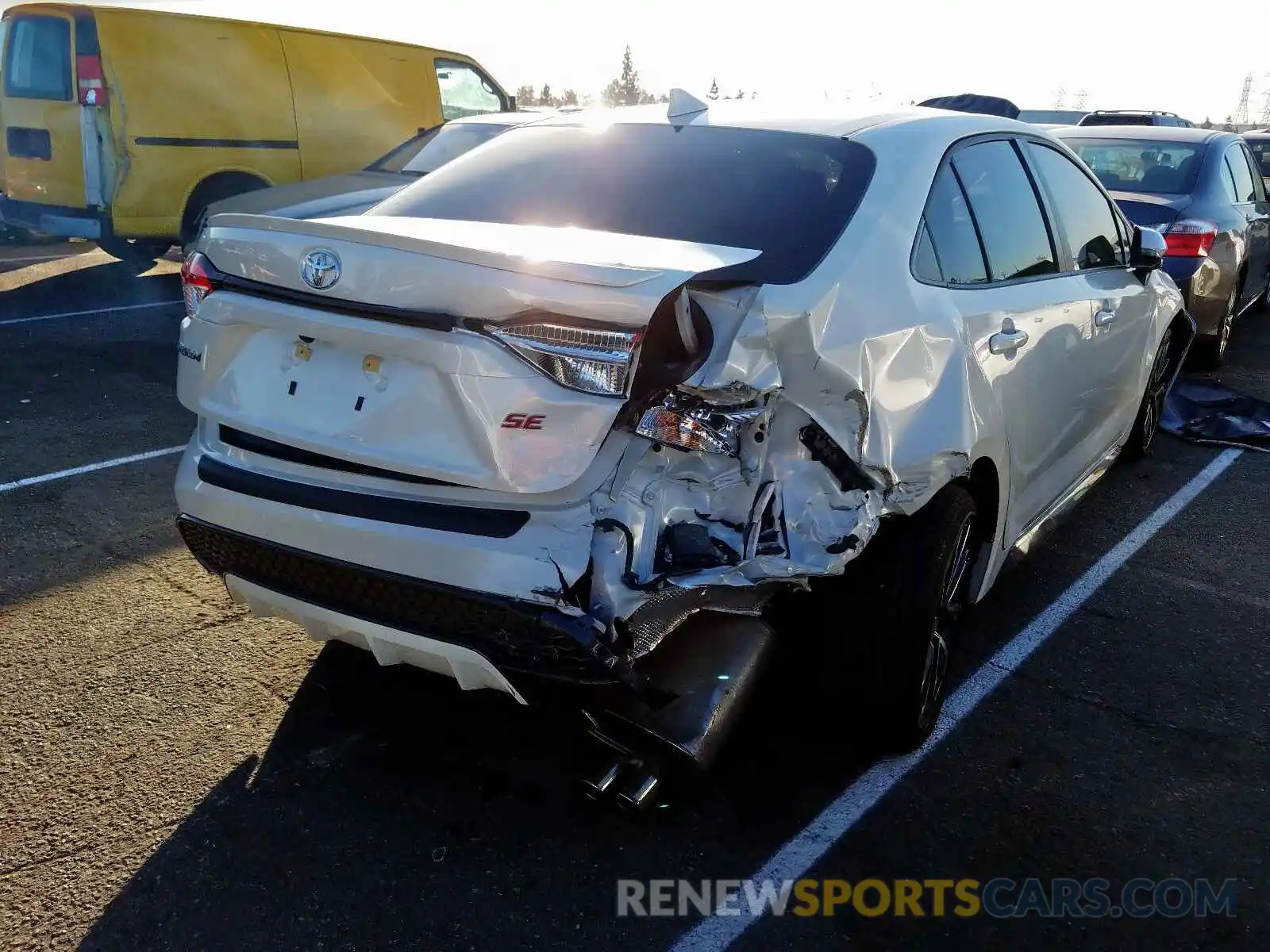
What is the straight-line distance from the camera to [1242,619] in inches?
151

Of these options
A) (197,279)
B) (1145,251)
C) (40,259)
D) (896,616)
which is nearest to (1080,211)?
(1145,251)

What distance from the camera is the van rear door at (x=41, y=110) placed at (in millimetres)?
8656

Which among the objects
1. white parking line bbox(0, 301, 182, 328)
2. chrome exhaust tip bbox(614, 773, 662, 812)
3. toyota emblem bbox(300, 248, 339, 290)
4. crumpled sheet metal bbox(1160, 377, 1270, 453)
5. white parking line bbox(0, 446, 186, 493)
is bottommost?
white parking line bbox(0, 301, 182, 328)

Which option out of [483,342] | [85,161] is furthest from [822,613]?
[85,161]

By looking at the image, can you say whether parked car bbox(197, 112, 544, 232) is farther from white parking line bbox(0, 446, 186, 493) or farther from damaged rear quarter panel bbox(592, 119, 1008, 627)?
damaged rear quarter panel bbox(592, 119, 1008, 627)

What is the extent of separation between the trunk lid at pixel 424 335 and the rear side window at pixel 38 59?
7571 millimetres

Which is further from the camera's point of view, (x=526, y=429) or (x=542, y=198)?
(x=542, y=198)

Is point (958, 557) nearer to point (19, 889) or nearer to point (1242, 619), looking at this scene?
point (1242, 619)

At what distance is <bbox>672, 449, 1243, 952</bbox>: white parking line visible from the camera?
2340 millimetres

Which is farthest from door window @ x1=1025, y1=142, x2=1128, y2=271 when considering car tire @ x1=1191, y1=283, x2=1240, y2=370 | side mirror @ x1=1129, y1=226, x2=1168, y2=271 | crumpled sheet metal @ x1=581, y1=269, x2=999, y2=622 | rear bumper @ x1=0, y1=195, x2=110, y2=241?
rear bumper @ x1=0, y1=195, x2=110, y2=241

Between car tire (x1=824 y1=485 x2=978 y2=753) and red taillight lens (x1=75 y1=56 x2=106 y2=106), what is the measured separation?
833cm

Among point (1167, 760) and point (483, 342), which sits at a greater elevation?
point (483, 342)

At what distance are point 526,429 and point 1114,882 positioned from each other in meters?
1.75

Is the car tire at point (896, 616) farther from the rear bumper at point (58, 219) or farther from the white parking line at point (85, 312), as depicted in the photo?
the rear bumper at point (58, 219)
